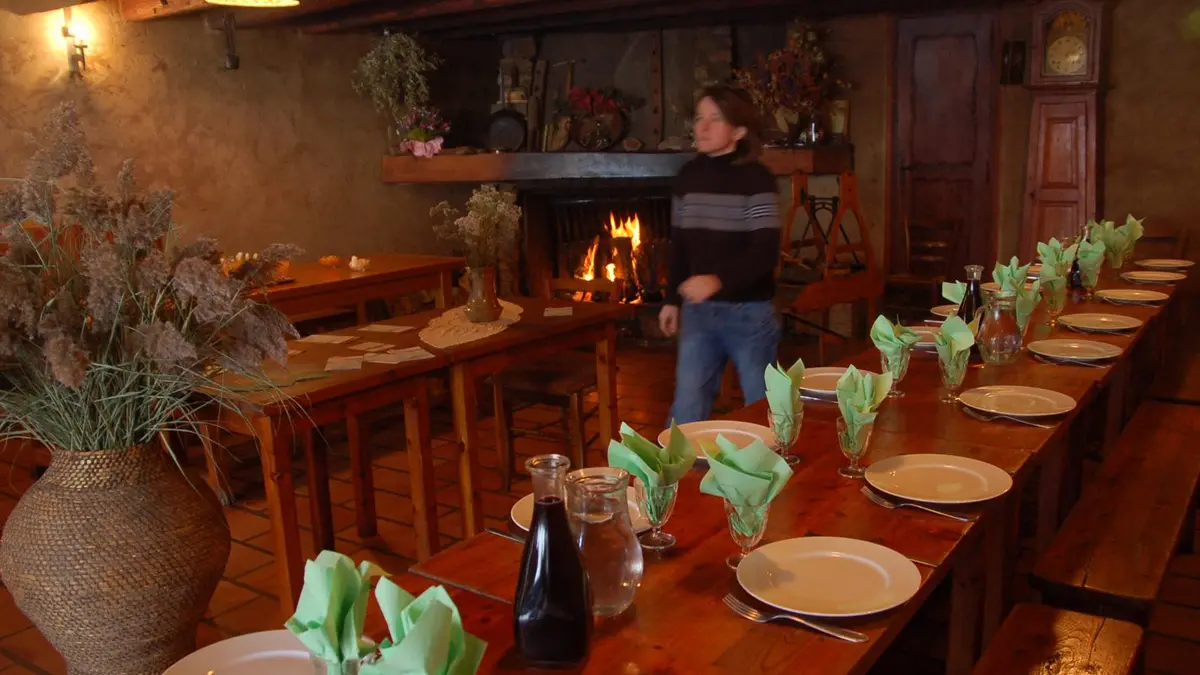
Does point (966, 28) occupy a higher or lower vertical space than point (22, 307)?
higher

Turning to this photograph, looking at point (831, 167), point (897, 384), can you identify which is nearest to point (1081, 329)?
point (897, 384)

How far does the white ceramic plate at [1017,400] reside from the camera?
216cm

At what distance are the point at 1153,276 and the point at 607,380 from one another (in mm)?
2326

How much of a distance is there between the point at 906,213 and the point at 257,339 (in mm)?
6009

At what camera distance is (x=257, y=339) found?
1602 millimetres

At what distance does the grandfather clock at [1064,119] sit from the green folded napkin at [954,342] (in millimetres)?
4417

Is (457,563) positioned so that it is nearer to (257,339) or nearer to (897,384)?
(257,339)

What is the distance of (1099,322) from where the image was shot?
3.09 metres

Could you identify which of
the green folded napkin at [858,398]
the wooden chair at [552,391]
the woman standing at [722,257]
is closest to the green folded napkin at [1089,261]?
the woman standing at [722,257]

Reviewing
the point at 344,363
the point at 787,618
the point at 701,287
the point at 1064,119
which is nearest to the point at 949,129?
the point at 1064,119

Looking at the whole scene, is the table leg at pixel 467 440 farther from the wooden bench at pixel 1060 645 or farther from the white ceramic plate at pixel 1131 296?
the white ceramic plate at pixel 1131 296

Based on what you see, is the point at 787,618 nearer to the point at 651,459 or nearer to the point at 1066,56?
the point at 651,459

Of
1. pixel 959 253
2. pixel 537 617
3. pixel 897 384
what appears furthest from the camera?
pixel 959 253

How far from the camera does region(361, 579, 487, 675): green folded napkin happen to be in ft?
Result: 3.04
